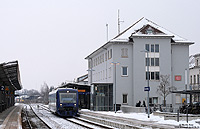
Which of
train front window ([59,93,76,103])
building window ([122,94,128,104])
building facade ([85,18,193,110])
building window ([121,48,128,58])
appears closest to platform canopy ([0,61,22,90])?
train front window ([59,93,76,103])

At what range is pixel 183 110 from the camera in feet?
113

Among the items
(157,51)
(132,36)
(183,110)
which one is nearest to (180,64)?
(157,51)

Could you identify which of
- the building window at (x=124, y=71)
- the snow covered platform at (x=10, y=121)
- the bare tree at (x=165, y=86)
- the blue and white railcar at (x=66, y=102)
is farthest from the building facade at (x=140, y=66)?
the snow covered platform at (x=10, y=121)

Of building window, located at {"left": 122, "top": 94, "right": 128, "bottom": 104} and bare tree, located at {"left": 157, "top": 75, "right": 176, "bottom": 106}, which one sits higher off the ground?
bare tree, located at {"left": 157, "top": 75, "right": 176, "bottom": 106}

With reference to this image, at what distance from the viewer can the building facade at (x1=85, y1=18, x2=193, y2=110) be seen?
56.3 metres

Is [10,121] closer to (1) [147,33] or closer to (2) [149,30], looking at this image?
(1) [147,33]

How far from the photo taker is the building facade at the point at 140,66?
2218 inches

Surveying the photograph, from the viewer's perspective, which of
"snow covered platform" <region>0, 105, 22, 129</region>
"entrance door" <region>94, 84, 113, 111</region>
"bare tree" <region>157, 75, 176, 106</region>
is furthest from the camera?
"entrance door" <region>94, 84, 113, 111</region>

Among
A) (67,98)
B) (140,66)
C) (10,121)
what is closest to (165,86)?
(140,66)

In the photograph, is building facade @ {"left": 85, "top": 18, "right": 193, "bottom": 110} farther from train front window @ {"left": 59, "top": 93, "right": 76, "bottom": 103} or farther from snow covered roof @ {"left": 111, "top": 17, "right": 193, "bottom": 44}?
train front window @ {"left": 59, "top": 93, "right": 76, "bottom": 103}

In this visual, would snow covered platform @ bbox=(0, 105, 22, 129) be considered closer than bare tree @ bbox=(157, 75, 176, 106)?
Yes

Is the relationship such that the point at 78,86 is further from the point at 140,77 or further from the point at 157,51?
the point at 157,51

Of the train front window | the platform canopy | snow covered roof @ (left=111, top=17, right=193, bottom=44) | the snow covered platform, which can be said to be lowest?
the snow covered platform

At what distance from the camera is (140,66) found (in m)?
57.8
